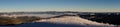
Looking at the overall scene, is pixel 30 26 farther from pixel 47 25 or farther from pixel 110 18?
pixel 110 18

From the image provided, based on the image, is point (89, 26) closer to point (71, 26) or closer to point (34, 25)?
point (71, 26)

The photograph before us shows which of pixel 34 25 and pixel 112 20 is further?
pixel 112 20

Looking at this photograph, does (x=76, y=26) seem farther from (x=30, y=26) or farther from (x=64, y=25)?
(x=30, y=26)

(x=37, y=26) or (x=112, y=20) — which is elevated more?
(x=37, y=26)

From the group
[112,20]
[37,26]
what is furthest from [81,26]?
[112,20]

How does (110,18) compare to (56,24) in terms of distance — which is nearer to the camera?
(56,24)

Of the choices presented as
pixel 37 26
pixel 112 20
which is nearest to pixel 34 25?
pixel 37 26

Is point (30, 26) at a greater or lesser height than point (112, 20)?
greater

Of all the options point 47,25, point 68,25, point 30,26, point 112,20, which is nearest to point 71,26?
point 68,25
